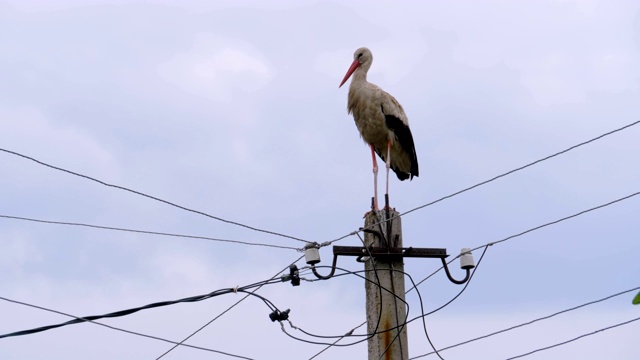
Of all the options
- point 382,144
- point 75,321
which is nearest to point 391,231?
point 75,321

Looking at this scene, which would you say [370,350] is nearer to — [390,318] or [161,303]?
[390,318]

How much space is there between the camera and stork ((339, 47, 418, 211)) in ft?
40.1

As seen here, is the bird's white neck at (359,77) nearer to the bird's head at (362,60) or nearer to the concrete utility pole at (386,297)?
the bird's head at (362,60)

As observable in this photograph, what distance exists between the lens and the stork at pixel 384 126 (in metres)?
12.2

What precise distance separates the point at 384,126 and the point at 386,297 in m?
5.01

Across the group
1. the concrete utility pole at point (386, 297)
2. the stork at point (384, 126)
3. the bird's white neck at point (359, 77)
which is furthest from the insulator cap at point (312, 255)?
the bird's white neck at point (359, 77)

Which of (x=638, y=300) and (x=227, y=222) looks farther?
(x=227, y=222)

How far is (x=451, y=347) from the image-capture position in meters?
8.06

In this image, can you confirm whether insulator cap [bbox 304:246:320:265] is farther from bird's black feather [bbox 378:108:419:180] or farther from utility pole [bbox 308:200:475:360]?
bird's black feather [bbox 378:108:419:180]

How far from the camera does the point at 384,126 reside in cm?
1222

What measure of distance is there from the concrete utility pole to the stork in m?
4.44

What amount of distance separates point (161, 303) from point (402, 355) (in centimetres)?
168

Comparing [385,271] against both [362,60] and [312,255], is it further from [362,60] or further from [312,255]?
[362,60]

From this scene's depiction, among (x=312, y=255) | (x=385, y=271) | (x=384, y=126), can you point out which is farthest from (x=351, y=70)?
(x=385, y=271)
